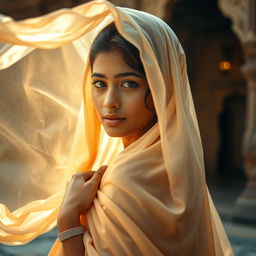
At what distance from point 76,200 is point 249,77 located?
167 inches

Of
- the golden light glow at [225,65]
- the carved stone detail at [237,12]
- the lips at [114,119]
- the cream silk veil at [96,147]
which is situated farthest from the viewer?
the golden light glow at [225,65]

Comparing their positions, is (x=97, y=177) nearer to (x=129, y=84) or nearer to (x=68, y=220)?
(x=68, y=220)

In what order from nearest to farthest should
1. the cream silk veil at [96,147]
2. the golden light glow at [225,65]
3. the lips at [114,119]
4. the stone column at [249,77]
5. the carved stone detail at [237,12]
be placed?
the cream silk veil at [96,147]
the lips at [114,119]
the stone column at [249,77]
the carved stone detail at [237,12]
the golden light glow at [225,65]

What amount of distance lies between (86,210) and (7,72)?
50 cm

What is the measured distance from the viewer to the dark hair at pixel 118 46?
3.76 feet

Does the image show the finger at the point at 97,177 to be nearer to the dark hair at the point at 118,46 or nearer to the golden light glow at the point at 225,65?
the dark hair at the point at 118,46

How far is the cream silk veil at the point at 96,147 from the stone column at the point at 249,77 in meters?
3.72

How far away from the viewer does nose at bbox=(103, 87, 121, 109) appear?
3.75 feet

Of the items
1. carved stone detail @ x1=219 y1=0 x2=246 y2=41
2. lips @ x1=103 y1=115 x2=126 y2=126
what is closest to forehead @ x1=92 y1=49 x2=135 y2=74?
lips @ x1=103 y1=115 x2=126 y2=126

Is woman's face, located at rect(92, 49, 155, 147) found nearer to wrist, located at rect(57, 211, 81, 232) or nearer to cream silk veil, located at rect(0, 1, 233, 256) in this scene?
cream silk veil, located at rect(0, 1, 233, 256)

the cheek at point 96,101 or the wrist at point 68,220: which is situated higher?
the cheek at point 96,101

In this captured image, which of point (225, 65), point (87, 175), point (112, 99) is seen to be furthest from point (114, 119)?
point (225, 65)

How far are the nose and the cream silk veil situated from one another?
10 centimetres

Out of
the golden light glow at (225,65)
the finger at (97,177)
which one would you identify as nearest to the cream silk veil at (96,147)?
the finger at (97,177)
